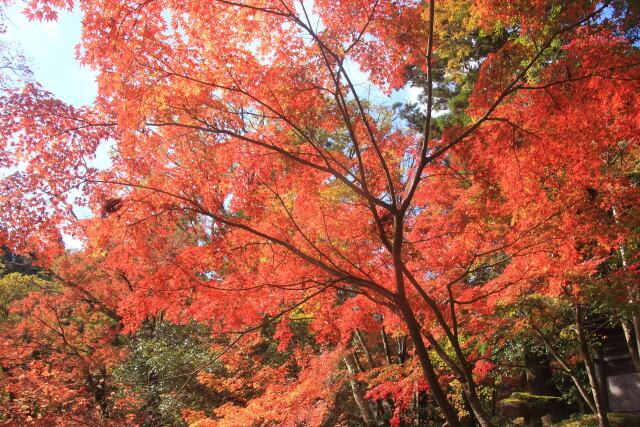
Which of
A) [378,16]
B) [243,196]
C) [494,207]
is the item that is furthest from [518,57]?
[243,196]

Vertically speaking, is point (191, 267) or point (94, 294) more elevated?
point (94, 294)

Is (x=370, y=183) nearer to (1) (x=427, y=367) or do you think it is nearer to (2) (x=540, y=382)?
(1) (x=427, y=367)

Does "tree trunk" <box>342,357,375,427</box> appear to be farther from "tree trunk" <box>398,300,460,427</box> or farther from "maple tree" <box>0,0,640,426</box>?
"tree trunk" <box>398,300,460,427</box>

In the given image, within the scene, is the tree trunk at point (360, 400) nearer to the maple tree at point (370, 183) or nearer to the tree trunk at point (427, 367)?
the maple tree at point (370, 183)

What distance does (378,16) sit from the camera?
16.5 feet

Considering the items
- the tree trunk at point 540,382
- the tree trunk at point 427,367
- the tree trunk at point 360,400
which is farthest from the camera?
the tree trunk at point 540,382

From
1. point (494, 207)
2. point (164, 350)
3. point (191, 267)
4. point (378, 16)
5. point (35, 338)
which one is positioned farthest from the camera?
point (35, 338)

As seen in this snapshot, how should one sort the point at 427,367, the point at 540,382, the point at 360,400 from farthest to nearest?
the point at 540,382 < the point at 360,400 < the point at 427,367

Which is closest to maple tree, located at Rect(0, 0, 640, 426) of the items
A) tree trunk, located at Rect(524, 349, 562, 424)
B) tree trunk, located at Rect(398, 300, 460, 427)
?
tree trunk, located at Rect(398, 300, 460, 427)

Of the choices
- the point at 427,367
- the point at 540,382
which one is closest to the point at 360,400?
the point at 540,382

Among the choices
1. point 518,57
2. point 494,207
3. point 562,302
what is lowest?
point 562,302

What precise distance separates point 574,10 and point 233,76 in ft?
13.1

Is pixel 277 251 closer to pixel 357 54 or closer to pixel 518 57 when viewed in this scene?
pixel 357 54

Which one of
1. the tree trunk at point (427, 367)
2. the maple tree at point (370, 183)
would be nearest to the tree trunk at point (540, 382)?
the maple tree at point (370, 183)
